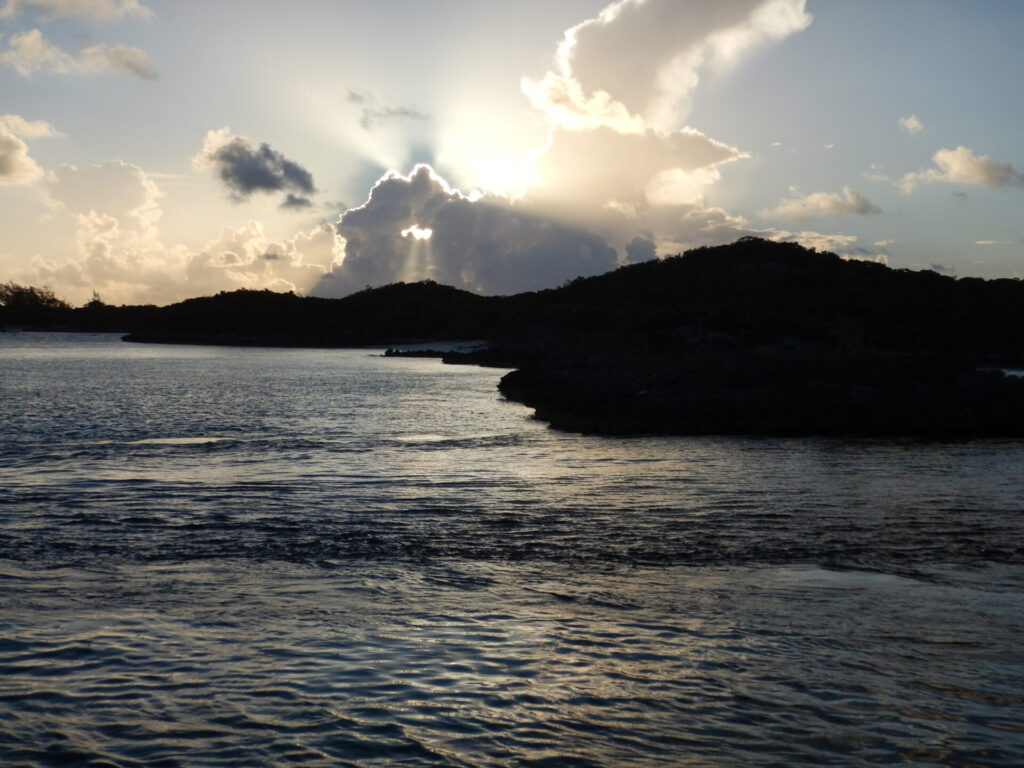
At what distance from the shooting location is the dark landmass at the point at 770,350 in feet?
113

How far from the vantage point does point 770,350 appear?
202 feet

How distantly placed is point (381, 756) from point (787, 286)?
5940 inches

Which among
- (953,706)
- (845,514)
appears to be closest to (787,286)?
(845,514)

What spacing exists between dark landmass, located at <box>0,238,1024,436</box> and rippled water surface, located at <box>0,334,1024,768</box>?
9.81 meters

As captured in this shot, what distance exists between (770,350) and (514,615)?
53664 millimetres

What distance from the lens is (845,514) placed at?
59.4ft

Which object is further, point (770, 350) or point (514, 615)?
point (770, 350)

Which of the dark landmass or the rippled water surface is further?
the dark landmass

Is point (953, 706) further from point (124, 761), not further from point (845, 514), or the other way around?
point (845, 514)

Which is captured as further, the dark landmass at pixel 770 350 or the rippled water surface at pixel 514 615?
the dark landmass at pixel 770 350

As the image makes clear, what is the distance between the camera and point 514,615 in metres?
11.4

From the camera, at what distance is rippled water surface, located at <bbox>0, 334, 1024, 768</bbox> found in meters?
7.87

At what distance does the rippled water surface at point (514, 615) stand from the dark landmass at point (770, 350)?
9.81 meters

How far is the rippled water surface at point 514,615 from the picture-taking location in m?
7.87
